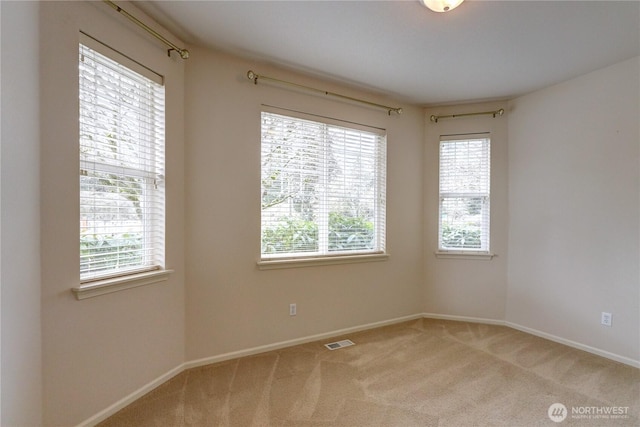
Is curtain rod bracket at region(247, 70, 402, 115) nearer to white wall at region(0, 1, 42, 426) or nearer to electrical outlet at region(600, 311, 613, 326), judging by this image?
white wall at region(0, 1, 42, 426)

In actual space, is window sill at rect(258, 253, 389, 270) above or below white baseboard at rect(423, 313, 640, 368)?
above

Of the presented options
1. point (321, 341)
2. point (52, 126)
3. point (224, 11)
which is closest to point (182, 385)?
point (321, 341)

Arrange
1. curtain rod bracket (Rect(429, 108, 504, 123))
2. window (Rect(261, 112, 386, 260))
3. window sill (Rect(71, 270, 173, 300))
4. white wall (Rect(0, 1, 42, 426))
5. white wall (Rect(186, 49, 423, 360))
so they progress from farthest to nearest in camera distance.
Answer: curtain rod bracket (Rect(429, 108, 504, 123)) → window (Rect(261, 112, 386, 260)) → white wall (Rect(186, 49, 423, 360)) → window sill (Rect(71, 270, 173, 300)) → white wall (Rect(0, 1, 42, 426))

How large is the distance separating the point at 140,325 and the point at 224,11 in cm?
Result: 216

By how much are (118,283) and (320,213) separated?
1.80m

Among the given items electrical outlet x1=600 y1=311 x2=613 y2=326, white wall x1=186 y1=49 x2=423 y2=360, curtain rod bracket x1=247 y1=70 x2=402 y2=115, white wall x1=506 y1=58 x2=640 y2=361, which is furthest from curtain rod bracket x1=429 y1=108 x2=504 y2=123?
electrical outlet x1=600 y1=311 x2=613 y2=326

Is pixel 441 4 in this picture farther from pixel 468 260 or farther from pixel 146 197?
pixel 468 260

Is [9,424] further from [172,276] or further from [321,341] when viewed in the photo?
[321,341]

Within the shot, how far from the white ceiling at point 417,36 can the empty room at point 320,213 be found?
22mm

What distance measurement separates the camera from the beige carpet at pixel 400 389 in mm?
1926

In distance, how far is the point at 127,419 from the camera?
190 cm

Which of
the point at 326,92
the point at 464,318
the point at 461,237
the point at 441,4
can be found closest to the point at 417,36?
the point at 441,4

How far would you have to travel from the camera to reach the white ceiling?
78.7 inches

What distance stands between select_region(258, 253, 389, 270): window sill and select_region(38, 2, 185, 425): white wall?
921 millimetres
